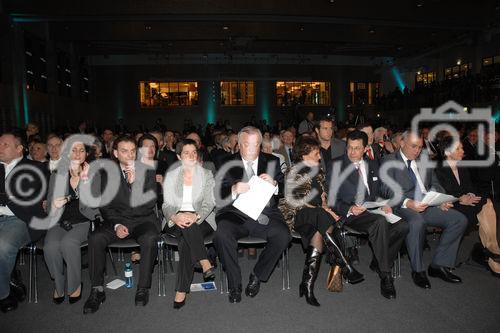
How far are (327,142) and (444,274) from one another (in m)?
2.23

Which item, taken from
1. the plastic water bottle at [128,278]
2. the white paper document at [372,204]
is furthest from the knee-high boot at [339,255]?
the plastic water bottle at [128,278]

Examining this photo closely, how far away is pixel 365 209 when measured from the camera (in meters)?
A: 3.77

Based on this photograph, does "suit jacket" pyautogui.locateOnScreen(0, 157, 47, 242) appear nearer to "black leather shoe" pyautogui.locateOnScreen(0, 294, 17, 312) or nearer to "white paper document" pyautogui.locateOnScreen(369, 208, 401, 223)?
"black leather shoe" pyautogui.locateOnScreen(0, 294, 17, 312)

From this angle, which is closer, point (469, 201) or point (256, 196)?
point (256, 196)

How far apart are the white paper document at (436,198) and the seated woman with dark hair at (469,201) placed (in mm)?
274

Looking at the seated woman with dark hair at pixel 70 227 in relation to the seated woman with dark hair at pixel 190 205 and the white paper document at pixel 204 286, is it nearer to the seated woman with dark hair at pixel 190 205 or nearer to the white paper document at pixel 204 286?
the seated woman with dark hair at pixel 190 205

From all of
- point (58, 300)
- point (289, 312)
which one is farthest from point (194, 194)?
point (58, 300)

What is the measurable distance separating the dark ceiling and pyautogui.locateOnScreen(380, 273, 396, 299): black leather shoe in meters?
9.00

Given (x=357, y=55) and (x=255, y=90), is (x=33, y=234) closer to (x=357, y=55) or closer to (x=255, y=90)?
(x=255, y=90)

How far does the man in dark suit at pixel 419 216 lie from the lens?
3.76 metres

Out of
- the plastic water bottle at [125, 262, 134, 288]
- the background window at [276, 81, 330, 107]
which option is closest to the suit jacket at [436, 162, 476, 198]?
the plastic water bottle at [125, 262, 134, 288]

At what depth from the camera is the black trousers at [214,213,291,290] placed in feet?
11.4

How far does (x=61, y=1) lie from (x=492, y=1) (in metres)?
12.6

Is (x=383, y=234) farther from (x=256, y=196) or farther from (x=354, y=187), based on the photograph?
(x=256, y=196)
